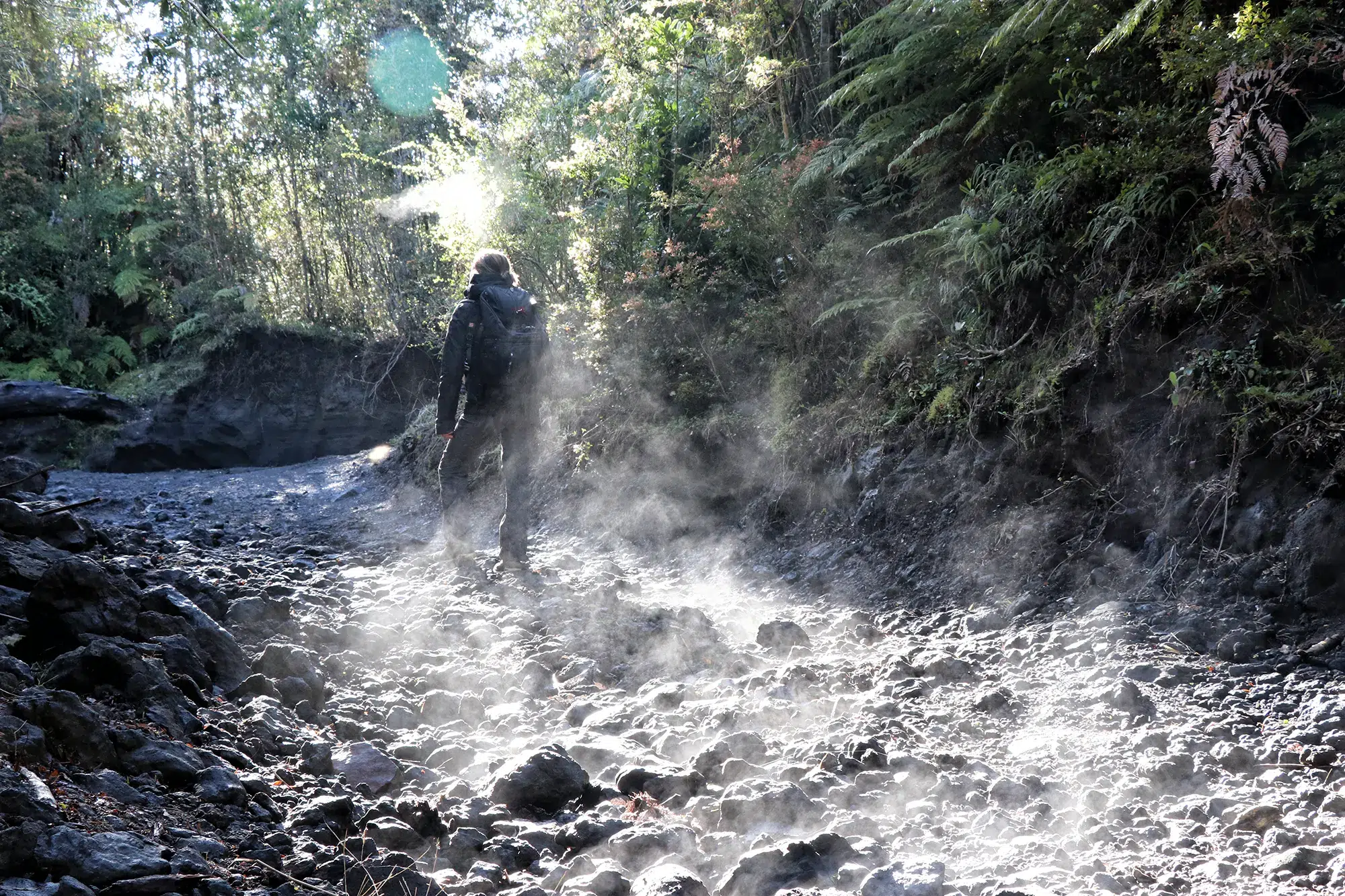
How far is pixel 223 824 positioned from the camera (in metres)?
3.08

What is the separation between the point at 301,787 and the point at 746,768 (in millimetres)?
1743

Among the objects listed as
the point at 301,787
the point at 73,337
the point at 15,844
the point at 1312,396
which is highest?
the point at 73,337

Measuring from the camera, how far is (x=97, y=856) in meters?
2.50

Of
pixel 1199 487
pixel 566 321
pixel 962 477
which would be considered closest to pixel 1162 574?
pixel 1199 487

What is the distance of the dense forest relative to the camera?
16.7ft

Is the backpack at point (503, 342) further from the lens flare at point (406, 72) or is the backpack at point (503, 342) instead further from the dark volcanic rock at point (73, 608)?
the lens flare at point (406, 72)

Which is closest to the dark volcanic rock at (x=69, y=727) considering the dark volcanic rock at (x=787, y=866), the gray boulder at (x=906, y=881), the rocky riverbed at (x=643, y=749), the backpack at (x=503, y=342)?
the rocky riverbed at (x=643, y=749)

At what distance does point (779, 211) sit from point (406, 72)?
17605 millimetres

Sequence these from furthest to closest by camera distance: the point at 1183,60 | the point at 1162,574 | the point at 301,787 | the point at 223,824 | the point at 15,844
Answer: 1. the point at 1183,60
2. the point at 1162,574
3. the point at 301,787
4. the point at 223,824
5. the point at 15,844

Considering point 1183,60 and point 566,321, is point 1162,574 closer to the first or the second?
point 1183,60

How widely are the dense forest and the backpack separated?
202 cm

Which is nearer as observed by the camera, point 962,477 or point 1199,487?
point 1199,487

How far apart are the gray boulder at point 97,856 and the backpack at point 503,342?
545 cm

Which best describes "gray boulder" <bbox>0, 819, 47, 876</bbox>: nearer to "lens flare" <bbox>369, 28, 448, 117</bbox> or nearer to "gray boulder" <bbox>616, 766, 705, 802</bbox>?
"gray boulder" <bbox>616, 766, 705, 802</bbox>
